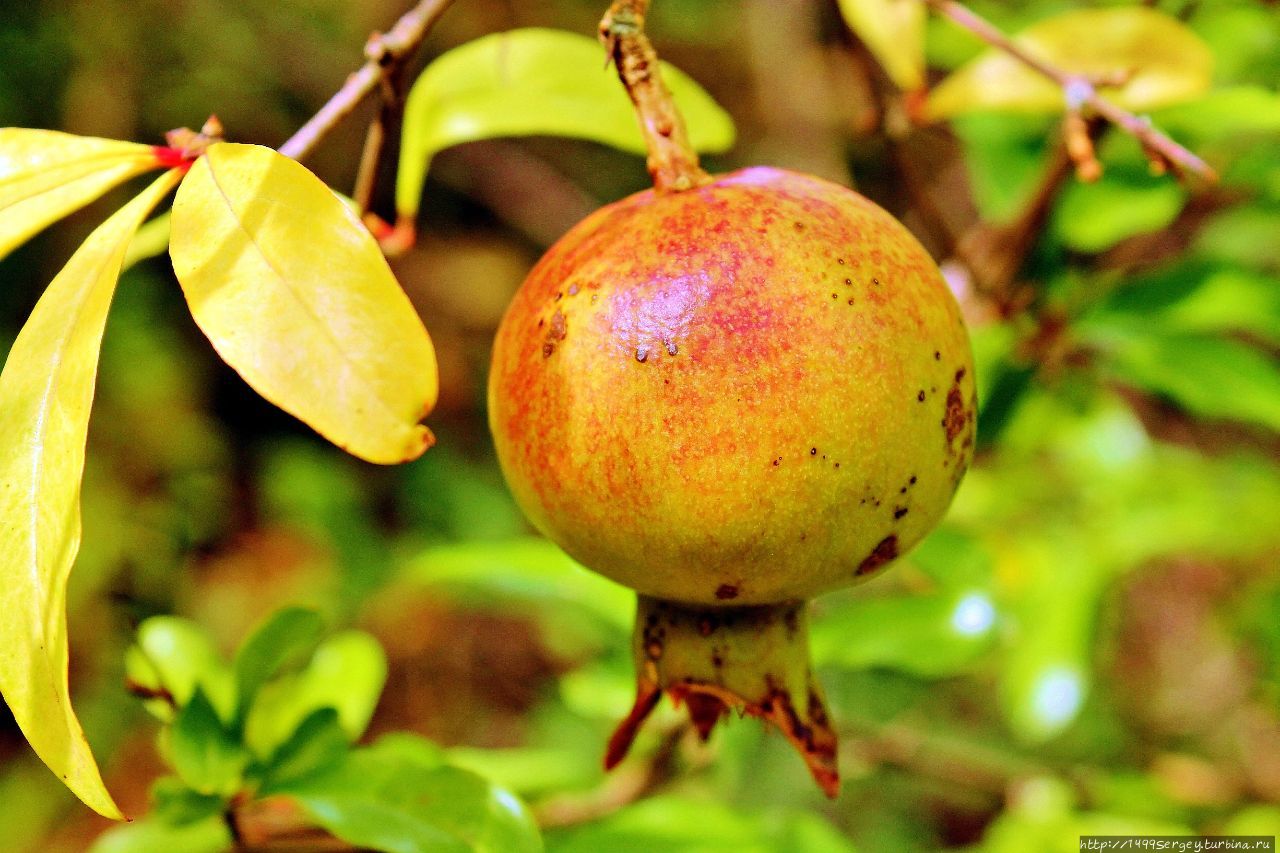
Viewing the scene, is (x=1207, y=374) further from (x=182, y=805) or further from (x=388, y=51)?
(x=182, y=805)

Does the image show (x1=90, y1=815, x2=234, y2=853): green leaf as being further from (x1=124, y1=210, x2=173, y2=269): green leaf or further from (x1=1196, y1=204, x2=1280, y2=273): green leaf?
(x1=1196, y1=204, x2=1280, y2=273): green leaf

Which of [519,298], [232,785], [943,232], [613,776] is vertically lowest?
[613,776]

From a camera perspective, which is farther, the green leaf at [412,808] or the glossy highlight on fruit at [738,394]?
the green leaf at [412,808]

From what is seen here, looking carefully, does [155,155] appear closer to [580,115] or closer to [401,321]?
[401,321]

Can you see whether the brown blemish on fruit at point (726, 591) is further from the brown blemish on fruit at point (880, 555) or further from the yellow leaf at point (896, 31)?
the yellow leaf at point (896, 31)

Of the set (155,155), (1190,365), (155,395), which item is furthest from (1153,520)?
(155,395)

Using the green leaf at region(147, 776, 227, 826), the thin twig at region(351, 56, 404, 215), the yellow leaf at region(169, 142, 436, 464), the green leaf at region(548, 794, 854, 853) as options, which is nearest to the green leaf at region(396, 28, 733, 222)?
the thin twig at region(351, 56, 404, 215)

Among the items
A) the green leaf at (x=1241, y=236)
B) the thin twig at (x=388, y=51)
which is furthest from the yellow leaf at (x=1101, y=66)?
the thin twig at (x=388, y=51)
